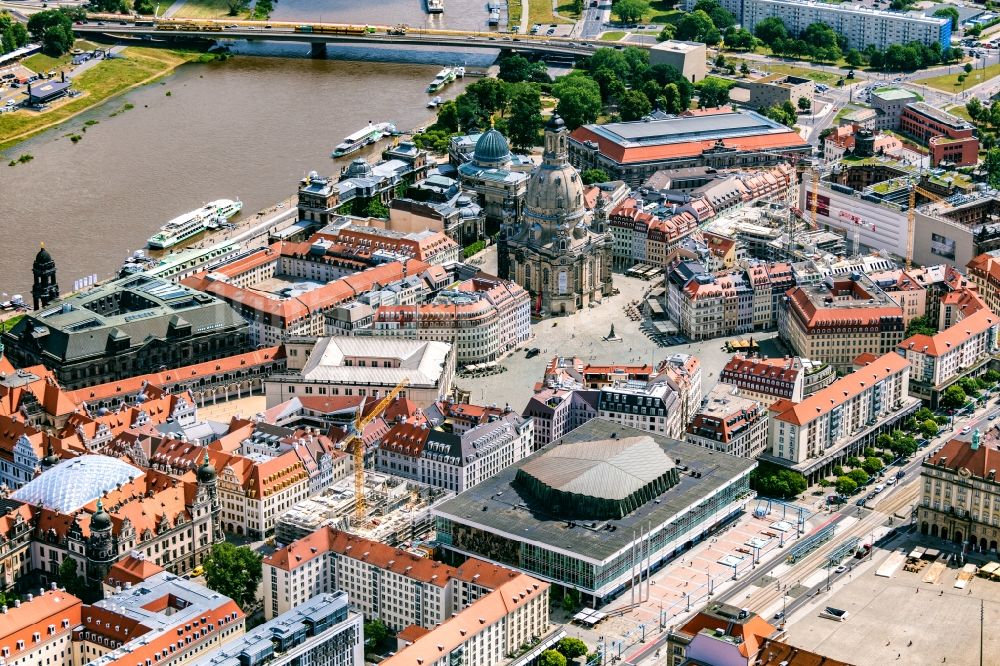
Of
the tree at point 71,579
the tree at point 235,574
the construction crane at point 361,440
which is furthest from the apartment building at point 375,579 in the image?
the tree at point 71,579

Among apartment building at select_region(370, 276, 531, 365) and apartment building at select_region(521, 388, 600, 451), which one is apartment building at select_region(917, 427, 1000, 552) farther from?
apartment building at select_region(370, 276, 531, 365)

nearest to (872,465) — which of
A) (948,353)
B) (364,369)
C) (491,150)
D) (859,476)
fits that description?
(859,476)

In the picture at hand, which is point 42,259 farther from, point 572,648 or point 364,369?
point 572,648

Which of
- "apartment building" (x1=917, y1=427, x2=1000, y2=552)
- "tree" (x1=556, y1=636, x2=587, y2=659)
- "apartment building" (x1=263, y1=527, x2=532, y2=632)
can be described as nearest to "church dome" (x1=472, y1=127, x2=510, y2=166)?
"apartment building" (x1=917, y1=427, x2=1000, y2=552)

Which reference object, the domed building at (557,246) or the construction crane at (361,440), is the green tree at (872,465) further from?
the domed building at (557,246)

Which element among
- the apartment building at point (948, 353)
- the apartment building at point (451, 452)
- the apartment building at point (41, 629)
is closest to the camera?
the apartment building at point (41, 629)

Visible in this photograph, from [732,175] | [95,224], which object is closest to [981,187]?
[732,175]

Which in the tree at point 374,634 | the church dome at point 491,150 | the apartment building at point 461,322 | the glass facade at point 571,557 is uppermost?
the church dome at point 491,150
